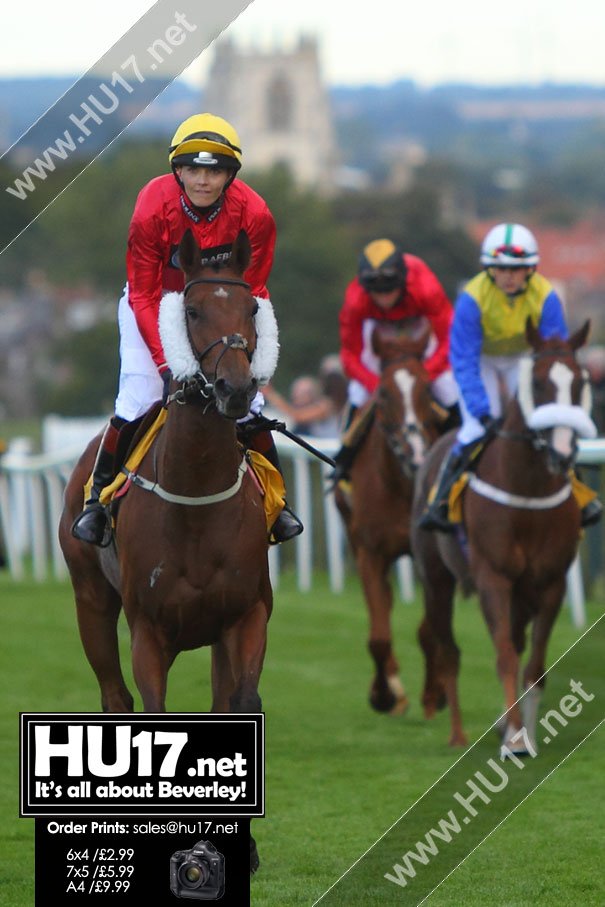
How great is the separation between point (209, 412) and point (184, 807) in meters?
1.25

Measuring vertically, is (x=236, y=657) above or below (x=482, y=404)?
below

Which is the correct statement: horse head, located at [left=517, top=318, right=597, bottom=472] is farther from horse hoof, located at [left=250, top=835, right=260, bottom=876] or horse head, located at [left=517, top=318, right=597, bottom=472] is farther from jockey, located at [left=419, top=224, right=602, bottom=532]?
horse hoof, located at [left=250, top=835, right=260, bottom=876]

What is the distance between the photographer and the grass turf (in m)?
5.53

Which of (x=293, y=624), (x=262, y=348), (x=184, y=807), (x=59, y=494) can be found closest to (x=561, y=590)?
(x=262, y=348)

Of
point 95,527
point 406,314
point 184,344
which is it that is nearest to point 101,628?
point 95,527

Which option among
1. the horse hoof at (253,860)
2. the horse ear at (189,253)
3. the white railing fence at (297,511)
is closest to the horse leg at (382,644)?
the white railing fence at (297,511)

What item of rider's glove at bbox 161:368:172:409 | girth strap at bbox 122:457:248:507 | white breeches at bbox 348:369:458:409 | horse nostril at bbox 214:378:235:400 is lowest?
girth strap at bbox 122:457:248:507

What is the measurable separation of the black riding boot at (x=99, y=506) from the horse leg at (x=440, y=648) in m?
2.52

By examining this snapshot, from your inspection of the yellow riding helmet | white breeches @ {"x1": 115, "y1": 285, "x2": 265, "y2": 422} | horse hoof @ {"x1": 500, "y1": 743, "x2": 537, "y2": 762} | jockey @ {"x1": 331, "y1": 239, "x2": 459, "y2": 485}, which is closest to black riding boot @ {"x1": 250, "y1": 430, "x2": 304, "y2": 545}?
white breeches @ {"x1": 115, "y1": 285, "x2": 265, "y2": 422}

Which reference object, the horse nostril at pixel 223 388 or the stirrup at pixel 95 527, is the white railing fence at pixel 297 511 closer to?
the stirrup at pixel 95 527

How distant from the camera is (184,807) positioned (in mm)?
A: 4645

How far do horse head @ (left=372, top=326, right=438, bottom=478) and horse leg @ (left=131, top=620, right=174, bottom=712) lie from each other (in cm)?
372

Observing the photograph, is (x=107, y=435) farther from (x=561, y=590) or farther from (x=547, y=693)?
(x=547, y=693)

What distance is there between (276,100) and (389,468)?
17692cm
